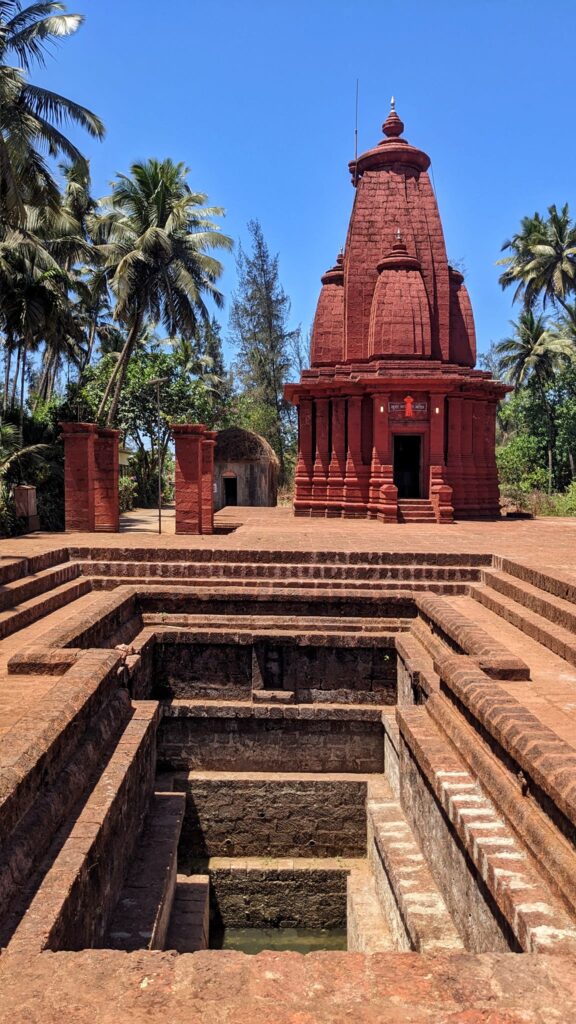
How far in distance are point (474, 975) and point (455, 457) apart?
13.4 m

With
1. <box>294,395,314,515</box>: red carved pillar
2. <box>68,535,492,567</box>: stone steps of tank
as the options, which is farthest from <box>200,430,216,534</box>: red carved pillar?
<box>68,535,492,567</box>: stone steps of tank

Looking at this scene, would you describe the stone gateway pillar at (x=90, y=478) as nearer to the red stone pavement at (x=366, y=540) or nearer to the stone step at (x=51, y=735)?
the red stone pavement at (x=366, y=540)

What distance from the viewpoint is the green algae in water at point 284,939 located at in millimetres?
6223

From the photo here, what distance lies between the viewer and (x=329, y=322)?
54.3ft

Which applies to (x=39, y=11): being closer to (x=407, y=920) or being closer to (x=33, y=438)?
(x=33, y=438)

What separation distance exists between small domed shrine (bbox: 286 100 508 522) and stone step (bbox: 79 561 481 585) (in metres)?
5.92

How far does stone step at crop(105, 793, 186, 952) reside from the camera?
13.0 ft

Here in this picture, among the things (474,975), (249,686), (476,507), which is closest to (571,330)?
(476,507)

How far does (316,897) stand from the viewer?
6.44 meters

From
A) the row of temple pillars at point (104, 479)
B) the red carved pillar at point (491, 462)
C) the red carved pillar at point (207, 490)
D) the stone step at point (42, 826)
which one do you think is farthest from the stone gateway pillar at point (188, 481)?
the red carved pillar at point (491, 462)

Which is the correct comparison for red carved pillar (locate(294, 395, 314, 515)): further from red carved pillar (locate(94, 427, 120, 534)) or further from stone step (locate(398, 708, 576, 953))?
stone step (locate(398, 708, 576, 953))

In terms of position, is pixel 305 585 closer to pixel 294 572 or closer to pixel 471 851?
pixel 294 572

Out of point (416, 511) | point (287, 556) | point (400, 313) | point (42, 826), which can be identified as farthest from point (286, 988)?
point (400, 313)

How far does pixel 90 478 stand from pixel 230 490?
32.0 ft
